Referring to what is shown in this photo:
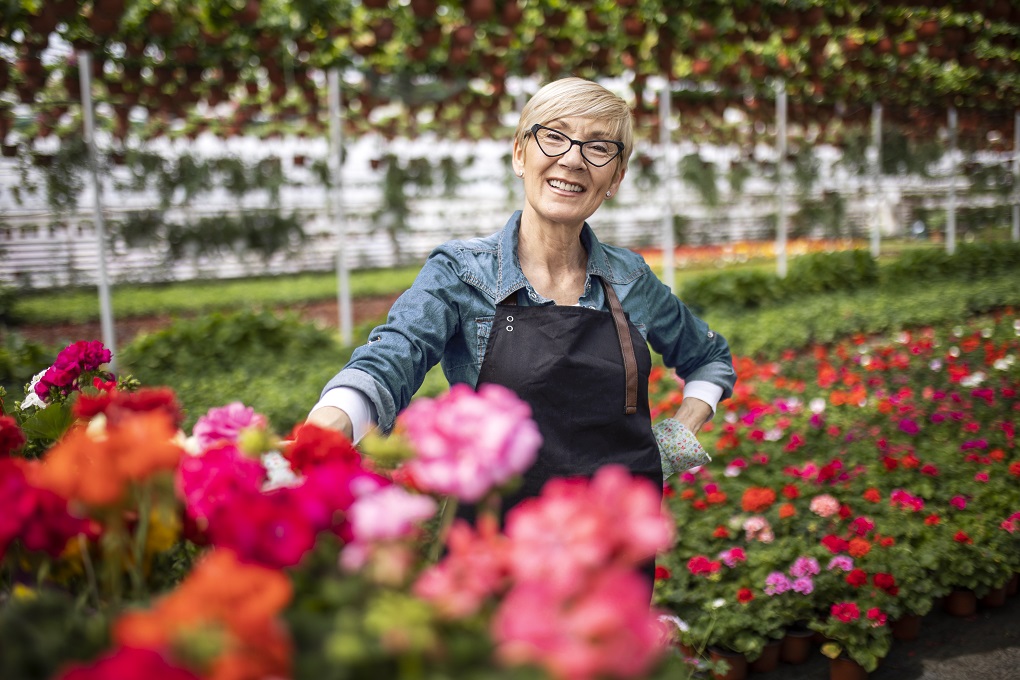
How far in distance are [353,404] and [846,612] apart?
1.85 metres

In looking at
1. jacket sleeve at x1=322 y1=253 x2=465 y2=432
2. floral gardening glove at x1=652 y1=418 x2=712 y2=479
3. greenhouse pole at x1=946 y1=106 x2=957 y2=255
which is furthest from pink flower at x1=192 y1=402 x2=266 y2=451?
greenhouse pole at x1=946 y1=106 x2=957 y2=255

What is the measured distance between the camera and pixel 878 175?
30.7 feet

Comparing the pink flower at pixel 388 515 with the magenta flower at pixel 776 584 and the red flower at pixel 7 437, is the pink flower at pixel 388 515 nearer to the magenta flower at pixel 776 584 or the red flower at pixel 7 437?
the red flower at pixel 7 437

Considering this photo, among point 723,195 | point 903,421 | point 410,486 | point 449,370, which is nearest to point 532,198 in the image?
point 449,370

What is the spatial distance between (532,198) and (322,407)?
0.67m

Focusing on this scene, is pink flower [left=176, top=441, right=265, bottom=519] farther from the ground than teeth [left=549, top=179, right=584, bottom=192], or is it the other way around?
teeth [left=549, top=179, right=584, bottom=192]

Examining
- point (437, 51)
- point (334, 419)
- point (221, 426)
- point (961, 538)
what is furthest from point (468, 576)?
point (437, 51)

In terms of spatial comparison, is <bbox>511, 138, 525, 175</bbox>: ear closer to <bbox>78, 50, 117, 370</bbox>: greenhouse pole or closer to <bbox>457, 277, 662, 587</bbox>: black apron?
<bbox>457, 277, 662, 587</bbox>: black apron

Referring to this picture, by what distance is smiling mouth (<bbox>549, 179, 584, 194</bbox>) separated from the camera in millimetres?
1479

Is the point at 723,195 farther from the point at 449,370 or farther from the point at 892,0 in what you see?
the point at 449,370

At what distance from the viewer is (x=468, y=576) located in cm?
51

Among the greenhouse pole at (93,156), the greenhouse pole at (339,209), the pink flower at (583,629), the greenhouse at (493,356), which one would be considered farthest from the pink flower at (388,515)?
the greenhouse pole at (339,209)

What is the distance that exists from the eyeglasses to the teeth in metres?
0.05

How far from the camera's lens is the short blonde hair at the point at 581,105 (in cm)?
143
